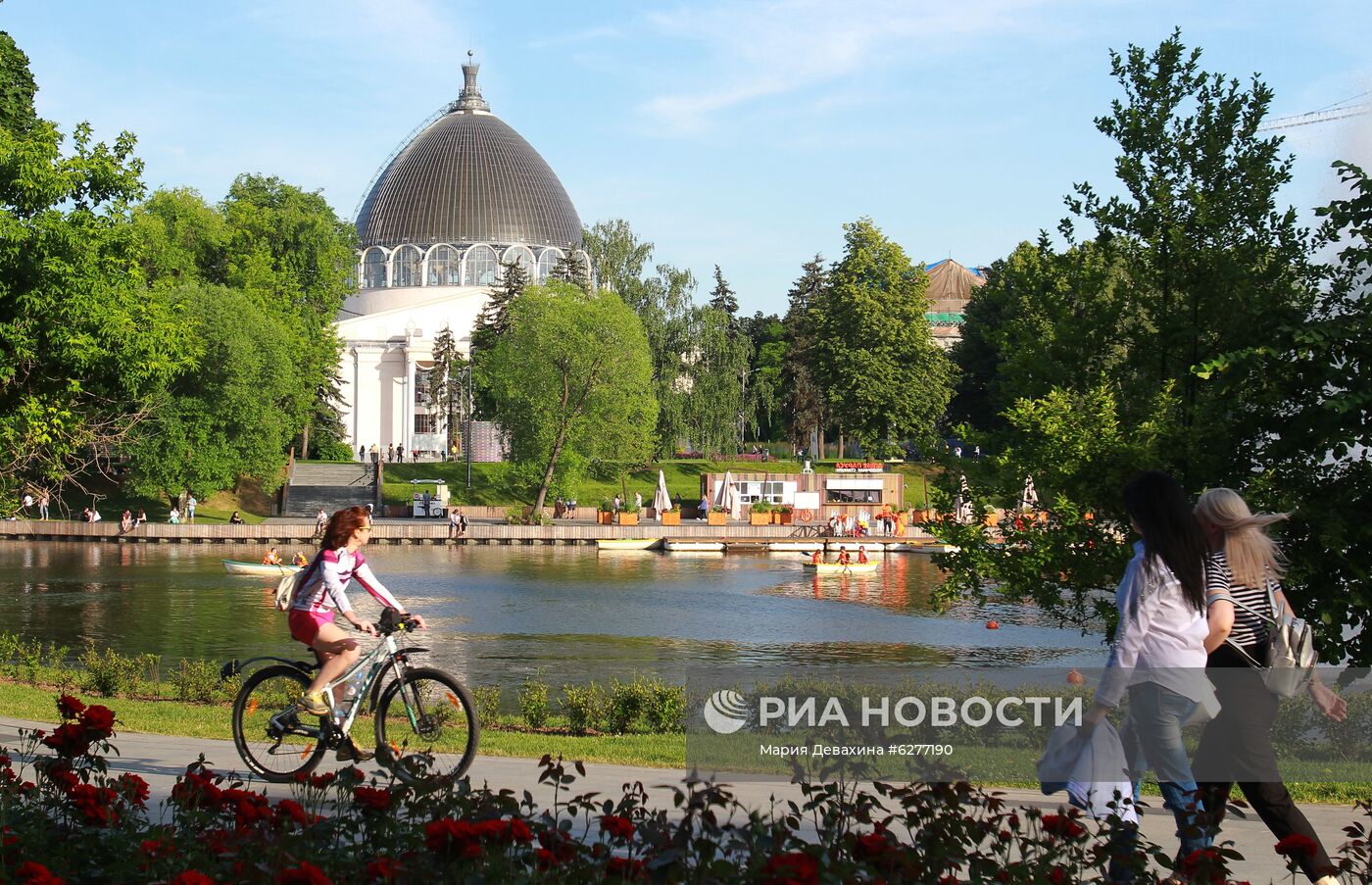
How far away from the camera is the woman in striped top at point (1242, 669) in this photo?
5.52 metres

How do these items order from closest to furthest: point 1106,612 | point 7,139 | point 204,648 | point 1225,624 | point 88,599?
1. point 1225,624
2. point 1106,612
3. point 7,139
4. point 204,648
5. point 88,599

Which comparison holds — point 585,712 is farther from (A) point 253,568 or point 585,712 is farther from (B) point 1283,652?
(A) point 253,568

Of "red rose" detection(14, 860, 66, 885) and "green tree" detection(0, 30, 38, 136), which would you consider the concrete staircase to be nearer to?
"green tree" detection(0, 30, 38, 136)

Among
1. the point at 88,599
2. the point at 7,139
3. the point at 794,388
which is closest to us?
the point at 7,139

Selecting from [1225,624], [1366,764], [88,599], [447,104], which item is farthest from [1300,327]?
[447,104]

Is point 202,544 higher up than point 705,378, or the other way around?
point 705,378

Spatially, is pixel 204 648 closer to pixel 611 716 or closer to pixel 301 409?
pixel 611 716

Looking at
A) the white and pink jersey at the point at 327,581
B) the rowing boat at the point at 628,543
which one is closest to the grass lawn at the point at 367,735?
the white and pink jersey at the point at 327,581

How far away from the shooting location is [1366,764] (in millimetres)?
10008

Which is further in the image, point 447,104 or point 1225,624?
point 447,104

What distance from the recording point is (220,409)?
49.7m

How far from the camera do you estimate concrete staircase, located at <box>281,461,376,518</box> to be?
57.7m

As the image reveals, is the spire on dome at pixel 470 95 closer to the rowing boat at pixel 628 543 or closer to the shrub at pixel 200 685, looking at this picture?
the rowing boat at pixel 628 543

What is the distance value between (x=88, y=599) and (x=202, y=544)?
58.1 feet
